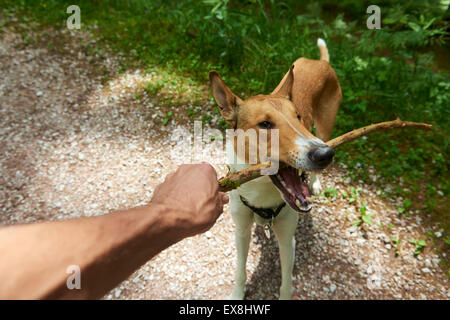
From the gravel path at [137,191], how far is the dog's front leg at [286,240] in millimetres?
257

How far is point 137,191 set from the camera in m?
4.11

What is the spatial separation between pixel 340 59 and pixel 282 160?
13.4 feet

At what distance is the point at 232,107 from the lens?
2.53 m

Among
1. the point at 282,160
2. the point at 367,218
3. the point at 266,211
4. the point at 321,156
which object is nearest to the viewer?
the point at 321,156

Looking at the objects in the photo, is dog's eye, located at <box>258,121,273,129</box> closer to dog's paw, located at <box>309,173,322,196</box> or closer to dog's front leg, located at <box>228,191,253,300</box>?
dog's front leg, located at <box>228,191,253,300</box>

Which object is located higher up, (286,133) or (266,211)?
(286,133)

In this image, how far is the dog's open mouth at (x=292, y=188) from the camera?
2102mm

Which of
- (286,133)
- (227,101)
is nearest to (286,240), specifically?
(286,133)

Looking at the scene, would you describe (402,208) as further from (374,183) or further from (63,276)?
(63,276)

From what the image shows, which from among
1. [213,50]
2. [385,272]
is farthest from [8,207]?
[385,272]

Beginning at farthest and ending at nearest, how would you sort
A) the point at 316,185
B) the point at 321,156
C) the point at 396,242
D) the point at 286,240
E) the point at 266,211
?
1. the point at 316,185
2. the point at 396,242
3. the point at 286,240
4. the point at 266,211
5. the point at 321,156

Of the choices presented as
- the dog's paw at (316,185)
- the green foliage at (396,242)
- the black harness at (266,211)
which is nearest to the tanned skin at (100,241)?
the black harness at (266,211)

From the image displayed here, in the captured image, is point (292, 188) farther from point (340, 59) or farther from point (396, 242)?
point (340, 59)

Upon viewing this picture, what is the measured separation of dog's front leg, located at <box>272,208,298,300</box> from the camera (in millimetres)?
2605
